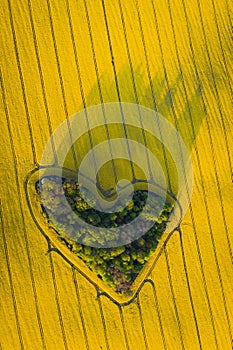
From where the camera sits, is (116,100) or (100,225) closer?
(100,225)

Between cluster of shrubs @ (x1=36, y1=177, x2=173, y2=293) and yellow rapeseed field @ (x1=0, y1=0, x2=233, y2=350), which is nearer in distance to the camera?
A: cluster of shrubs @ (x1=36, y1=177, x2=173, y2=293)

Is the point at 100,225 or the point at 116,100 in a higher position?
the point at 116,100

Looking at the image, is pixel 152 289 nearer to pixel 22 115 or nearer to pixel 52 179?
pixel 52 179

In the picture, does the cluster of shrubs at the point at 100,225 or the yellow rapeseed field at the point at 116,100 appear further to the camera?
the yellow rapeseed field at the point at 116,100

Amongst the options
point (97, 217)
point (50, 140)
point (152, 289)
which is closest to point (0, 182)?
point (50, 140)
